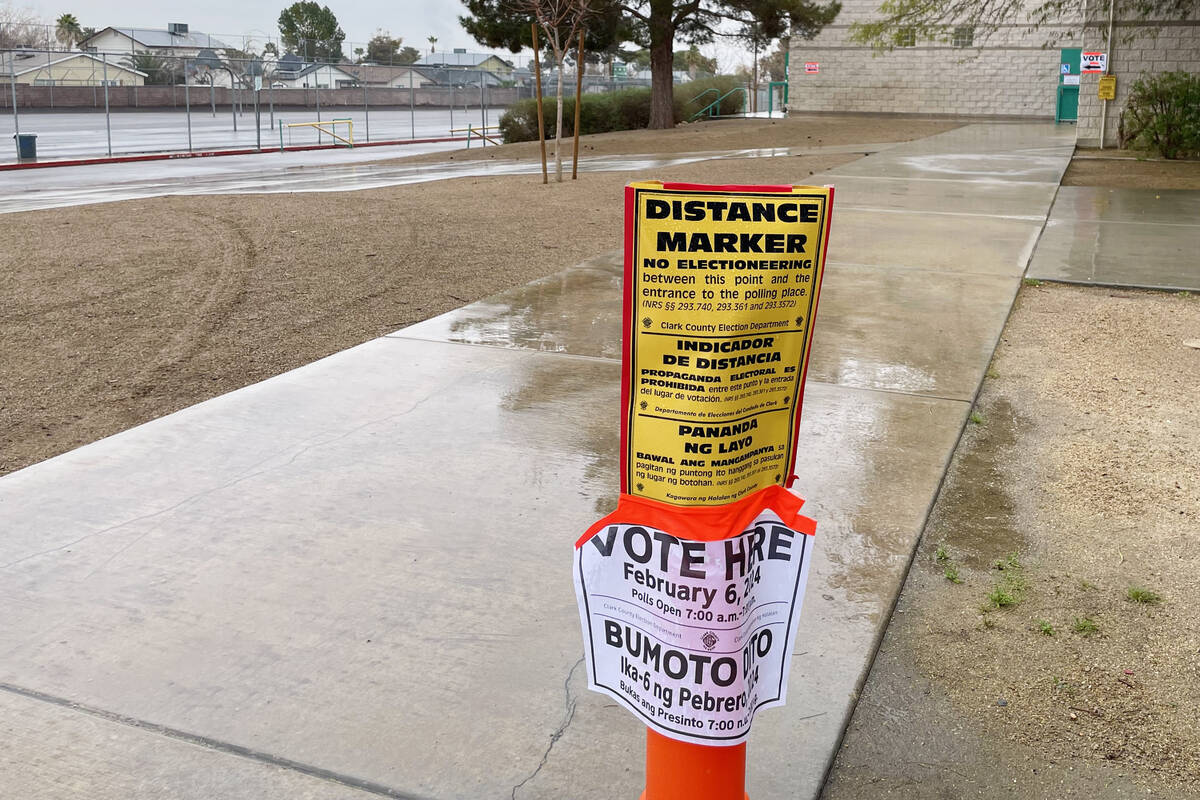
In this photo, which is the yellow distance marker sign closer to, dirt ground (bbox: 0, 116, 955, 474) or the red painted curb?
dirt ground (bbox: 0, 116, 955, 474)

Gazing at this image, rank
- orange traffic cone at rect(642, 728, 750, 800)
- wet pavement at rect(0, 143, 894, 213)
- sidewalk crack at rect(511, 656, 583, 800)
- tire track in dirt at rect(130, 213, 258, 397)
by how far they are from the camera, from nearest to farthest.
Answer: orange traffic cone at rect(642, 728, 750, 800) < sidewalk crack at rect(511, 656, 583, 800) < tire track in dirt at rect(130, 213, 258, 397) < wet pavement at rect(0, 143, 894, 213)

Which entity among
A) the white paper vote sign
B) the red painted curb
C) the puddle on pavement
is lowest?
the puddle on pavement

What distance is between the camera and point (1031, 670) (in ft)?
10.6

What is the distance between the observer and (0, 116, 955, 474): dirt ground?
606 cm

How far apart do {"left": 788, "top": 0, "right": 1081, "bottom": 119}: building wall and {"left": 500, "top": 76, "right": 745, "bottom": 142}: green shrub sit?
4.31 meters

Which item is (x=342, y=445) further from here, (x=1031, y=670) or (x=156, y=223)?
(x=156, y=223)

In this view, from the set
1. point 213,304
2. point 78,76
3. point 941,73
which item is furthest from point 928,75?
point 78,76

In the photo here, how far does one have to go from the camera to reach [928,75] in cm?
4319

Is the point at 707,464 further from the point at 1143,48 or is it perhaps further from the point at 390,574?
the point at 1143,48

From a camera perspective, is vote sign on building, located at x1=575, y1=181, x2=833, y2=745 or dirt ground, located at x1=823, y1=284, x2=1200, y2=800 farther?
dirt ground, located at x1=823, y1=284, x2=1200, y2=800

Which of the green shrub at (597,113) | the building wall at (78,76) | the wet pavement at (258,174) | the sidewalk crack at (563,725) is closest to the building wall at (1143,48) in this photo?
the wet pavement at (258,174)

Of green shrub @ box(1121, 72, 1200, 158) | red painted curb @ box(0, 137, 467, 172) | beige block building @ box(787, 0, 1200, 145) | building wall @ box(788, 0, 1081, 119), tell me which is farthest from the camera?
building wall @ box(788, 0, 1081, 119)

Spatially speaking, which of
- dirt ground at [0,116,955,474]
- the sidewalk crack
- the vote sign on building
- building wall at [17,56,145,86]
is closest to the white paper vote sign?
the vote sign on building

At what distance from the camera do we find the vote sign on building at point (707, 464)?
6.22ft
